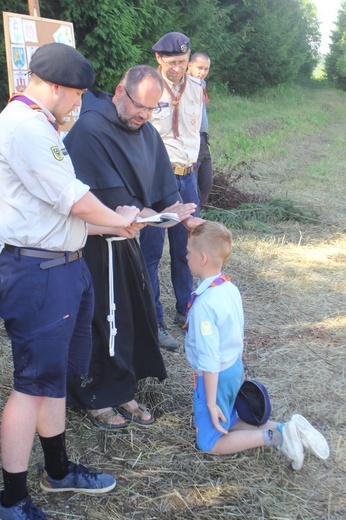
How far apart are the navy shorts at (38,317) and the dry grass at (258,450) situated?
725 mm

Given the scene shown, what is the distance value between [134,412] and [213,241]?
116 cm

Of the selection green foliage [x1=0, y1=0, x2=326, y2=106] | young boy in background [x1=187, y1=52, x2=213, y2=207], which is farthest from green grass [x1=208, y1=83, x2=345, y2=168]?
young boy in background [x1=187, y1=52, x2=213, y2=207]

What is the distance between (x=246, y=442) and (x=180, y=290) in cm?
184

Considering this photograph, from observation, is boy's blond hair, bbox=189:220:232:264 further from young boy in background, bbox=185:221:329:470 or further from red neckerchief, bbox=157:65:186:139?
red neckerchief, bbox=157:65:186:139

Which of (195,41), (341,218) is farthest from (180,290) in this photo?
(195,41)

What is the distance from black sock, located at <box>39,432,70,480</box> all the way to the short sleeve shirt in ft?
2.92

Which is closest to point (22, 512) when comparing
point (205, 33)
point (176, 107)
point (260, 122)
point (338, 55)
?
point (176, 107)

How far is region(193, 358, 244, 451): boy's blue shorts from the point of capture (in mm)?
2754

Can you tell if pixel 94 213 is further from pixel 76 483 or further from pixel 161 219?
pixel 76 483

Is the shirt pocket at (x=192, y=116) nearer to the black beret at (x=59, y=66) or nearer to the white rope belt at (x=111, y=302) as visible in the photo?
the white rope belt at (x=111, y=302)

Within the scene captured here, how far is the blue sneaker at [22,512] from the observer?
222 cm

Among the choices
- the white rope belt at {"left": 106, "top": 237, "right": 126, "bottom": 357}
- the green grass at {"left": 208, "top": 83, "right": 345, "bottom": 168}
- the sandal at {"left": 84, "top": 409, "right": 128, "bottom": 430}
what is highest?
the white rope belt at {"left": 106, "top": 237, "right": 126, "bottom": 357}

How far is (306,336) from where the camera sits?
441 cm

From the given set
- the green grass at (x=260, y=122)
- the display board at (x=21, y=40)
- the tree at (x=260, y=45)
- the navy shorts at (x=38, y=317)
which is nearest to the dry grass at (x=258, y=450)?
the navy shorts at (x=38, y=317)
